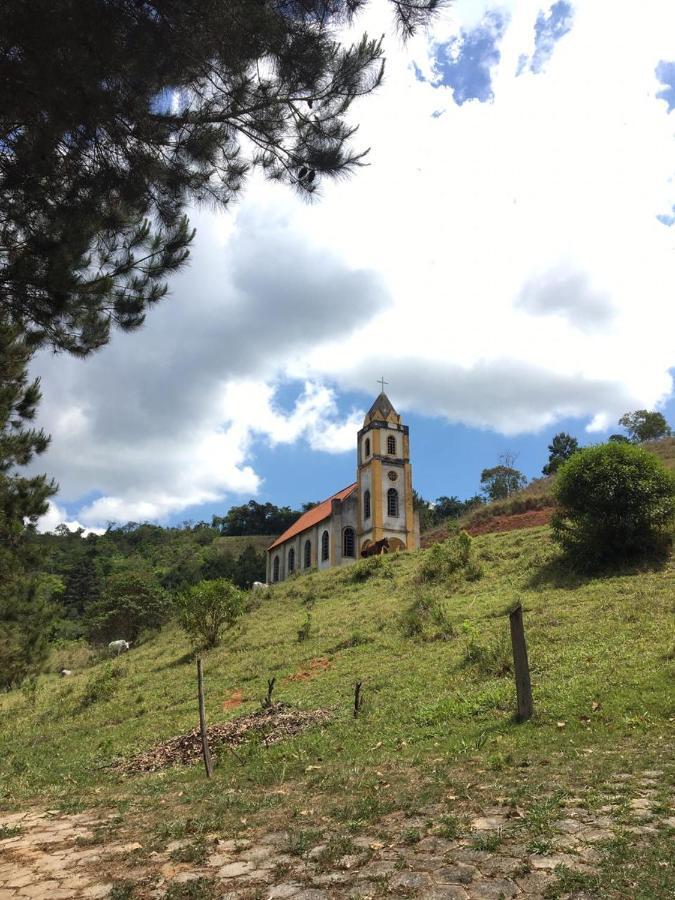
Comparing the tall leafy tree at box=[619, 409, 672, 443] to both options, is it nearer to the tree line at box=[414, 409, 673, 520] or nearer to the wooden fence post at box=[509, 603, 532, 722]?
the tree line at box=[414, 409, 673, 520]

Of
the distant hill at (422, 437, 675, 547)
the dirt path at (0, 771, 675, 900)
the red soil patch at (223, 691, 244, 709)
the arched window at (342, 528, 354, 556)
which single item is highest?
the distant hill at (422, 437, 675, 547)

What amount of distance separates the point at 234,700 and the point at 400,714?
5.65 m

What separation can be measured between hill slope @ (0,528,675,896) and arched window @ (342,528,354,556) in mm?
19860

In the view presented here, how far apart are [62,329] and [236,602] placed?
1700 cm

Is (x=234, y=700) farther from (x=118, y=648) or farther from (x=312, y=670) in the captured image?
(x=118, y=648)

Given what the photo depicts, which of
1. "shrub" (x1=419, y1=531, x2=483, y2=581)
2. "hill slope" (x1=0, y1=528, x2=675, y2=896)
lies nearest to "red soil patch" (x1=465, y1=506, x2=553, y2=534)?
"shrub" (x1=419, y1=531, x2=483, y2=581)

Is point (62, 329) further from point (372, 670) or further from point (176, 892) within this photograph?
point (372, 670)

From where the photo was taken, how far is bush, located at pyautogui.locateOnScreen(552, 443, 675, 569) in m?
17.0

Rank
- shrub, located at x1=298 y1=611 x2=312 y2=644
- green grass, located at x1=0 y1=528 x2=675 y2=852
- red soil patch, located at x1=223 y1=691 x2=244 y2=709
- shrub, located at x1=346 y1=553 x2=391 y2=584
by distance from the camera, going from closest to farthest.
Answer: green grass, located at x1=0 y1=528 x2=675 y2=852 → red soil patch, located at x1=223 y1=691 x2=244 y2=709 → shrub, located at x1=298 y1=611 x2=312 y2=644 → shrub, located at x1=346 y1=553 x2=391 y2=584

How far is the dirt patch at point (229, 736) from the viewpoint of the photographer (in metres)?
9.39

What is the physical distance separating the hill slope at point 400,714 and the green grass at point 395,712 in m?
0.04

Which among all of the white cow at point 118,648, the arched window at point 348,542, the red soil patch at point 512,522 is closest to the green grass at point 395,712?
the white cow at point 118,648

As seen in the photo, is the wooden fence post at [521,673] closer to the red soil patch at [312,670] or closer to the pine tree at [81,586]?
the red soil patch at [312,670]

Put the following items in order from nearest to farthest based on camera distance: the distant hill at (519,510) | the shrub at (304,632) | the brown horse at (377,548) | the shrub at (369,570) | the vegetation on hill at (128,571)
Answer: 1. the shrub at (304,632)
2. the shrub at (369,570)
3. the vegetation on hill at (128,571)
4. the brown horse at (377,548)
5. the distant hill at (519,510)
